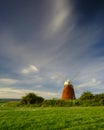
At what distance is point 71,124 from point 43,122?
2.53 metres

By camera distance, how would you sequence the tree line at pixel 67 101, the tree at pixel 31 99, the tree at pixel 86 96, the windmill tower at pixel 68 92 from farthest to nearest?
the windmill tower at pixel 68 92, the tree at pixel 86 96, the tree at pixel 31 99, the tree line at pixel 67 101

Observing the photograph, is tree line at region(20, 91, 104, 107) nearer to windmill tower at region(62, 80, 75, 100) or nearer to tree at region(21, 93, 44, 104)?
tree at region(21, 93, 44, 104)

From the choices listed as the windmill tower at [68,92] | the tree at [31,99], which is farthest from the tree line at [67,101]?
the windmill tower at [68,92]

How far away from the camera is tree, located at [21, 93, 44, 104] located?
5546 centimetres

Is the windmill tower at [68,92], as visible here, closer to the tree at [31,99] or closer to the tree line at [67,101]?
the tree line at [67,101]

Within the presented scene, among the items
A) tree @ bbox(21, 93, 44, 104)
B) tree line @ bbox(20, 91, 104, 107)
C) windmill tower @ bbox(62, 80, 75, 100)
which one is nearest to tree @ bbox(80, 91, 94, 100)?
tree line @ bbox(20, 91, 104, 107)

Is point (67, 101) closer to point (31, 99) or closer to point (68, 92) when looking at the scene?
point (31, 99)

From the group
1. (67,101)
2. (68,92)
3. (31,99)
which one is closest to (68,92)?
(68,92)

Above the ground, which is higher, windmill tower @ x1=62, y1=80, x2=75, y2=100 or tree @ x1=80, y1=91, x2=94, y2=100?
windmill tower @ x1=62, y1=80, x2=75, y2=100

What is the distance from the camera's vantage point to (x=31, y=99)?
55406mm

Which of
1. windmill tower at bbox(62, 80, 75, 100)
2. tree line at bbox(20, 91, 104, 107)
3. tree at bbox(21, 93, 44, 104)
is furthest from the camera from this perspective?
windmill tower at bbox(62, 80, 75, 100)

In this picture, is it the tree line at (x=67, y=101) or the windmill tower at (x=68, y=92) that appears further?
the windmill tower at (x=68, y=92)

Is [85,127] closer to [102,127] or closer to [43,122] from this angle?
[102,127]

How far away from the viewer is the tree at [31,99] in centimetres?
5546
